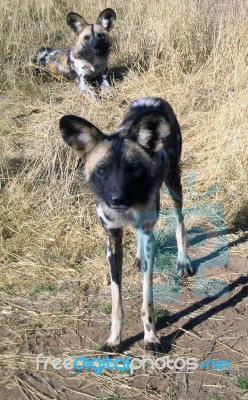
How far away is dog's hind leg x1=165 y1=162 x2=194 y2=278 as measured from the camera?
12.9 ft

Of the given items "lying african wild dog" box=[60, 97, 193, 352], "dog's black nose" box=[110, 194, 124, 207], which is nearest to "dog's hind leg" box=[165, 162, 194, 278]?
"lying african wild dog" box=[60, 97, 193, 352]

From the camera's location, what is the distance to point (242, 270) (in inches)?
156

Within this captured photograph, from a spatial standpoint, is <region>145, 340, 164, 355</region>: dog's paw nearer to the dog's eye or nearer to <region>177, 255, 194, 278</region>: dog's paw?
<region>177, 255, 194, 278</region>: dog's paw

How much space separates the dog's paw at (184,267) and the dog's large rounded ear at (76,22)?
530 cm

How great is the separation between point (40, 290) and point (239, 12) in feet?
14.7

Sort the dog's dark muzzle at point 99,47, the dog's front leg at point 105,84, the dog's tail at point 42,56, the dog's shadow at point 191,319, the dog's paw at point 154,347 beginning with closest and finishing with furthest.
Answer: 1. the dog's paw at point 154,347
2. the dog's shadow at point 191,319
3. the dog's front leg at point 105,84
4. the dog's dark muzzle at point 99,47
5. the dog's tail at point 42,56

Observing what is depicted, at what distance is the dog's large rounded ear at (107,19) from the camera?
8.06 m

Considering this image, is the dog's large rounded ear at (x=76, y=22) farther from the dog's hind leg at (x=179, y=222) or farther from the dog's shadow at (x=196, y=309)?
the dog's shadow at (x=196, y=309)

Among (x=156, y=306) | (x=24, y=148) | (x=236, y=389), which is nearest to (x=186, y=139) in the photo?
(x=24, y=148)

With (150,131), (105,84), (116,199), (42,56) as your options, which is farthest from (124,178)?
(42,56)

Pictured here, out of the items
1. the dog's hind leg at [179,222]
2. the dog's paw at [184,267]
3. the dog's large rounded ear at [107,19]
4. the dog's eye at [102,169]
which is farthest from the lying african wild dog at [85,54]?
the dog's eye at [102,169]

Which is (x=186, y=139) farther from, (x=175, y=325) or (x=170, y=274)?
(x=175, y=325)

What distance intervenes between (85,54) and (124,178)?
5.88 meters

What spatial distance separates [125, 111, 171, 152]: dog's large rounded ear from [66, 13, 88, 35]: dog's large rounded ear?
5591mm
